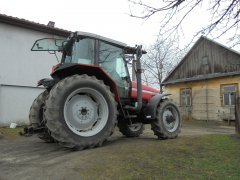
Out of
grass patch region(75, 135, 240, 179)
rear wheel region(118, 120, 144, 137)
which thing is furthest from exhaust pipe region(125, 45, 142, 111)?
grass patch region(75, 135, 240, 179)

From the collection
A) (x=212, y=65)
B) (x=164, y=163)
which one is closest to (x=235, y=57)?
(x=212, y=65)

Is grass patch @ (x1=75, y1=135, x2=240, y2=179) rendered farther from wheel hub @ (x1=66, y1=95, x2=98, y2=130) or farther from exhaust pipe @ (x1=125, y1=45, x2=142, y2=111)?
exhaust pipe @ (x1=125, y1=45, x2=142, y2=111)

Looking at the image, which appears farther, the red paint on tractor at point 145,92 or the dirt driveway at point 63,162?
the red paint on tractor at point 145,92

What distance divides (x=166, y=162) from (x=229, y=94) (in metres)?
18.7

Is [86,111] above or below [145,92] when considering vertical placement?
below

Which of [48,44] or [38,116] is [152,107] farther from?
[48,44]

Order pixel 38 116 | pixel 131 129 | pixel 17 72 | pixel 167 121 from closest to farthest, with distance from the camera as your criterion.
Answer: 1. pixel 38 116
2. pixel 167 121
3. pixel 131 129
4. pixel 17 72

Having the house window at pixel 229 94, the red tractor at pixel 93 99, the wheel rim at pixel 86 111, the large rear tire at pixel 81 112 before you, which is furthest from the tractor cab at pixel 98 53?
the house window at pixel 229 94

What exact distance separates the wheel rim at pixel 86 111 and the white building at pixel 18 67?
785 cm

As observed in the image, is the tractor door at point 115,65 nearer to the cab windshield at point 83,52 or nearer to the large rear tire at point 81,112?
the cab windshield at point 83,52

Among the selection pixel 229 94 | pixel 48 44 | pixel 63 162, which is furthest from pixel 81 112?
pixel 229 94

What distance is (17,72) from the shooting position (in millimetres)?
14570

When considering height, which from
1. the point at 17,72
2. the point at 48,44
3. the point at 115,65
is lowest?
the point at 115,65

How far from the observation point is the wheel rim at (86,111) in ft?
22.1
